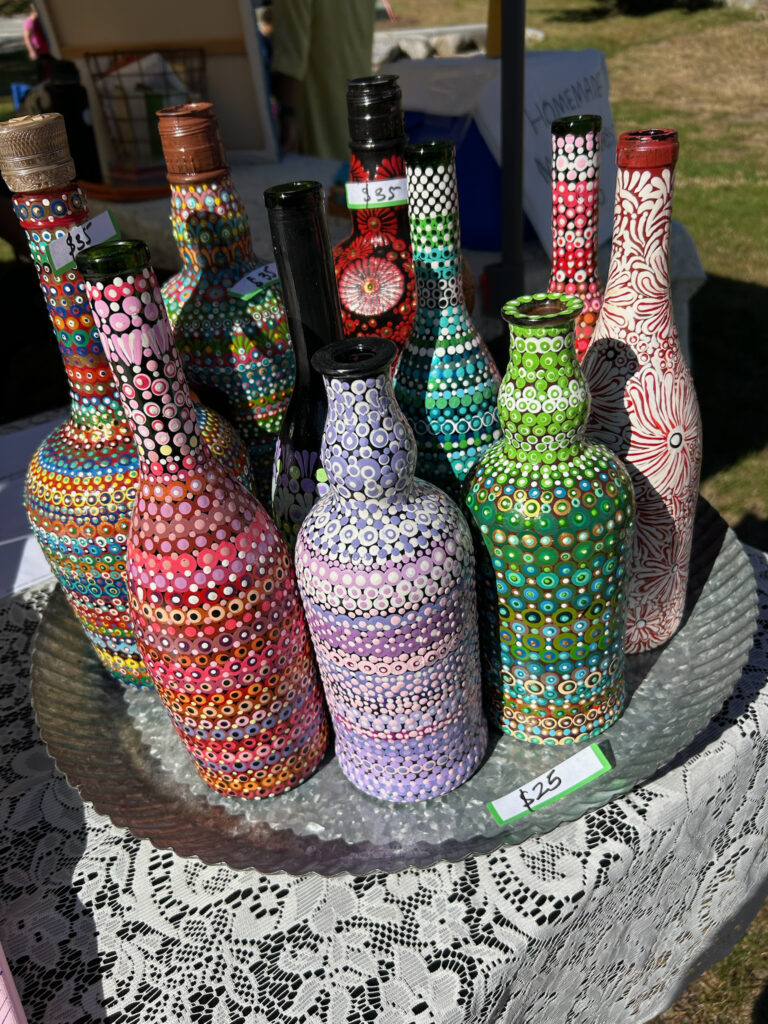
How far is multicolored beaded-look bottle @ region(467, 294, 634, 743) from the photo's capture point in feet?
2.07

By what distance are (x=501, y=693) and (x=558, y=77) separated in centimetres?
168

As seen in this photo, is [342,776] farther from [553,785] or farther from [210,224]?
[210,224]

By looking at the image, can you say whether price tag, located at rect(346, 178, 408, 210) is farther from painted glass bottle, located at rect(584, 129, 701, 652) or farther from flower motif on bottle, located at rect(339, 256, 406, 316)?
painted glass bottle, located at rect(584, 129, 701, 652)

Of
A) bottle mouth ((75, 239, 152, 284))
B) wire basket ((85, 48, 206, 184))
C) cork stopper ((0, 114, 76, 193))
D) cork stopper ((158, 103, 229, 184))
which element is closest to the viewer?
bottle mouth ((75, 239, 152, 284))

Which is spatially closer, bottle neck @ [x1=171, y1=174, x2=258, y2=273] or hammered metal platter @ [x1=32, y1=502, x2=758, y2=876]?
hammered metal platter @ [x1=32, y1=502, x2=758, y2=876]

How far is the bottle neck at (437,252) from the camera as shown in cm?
68

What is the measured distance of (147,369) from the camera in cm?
57

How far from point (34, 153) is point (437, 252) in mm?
332

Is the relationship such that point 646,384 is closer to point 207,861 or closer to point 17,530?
point 207,861

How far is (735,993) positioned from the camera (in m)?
1.00

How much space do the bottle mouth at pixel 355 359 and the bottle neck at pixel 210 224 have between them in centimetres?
29

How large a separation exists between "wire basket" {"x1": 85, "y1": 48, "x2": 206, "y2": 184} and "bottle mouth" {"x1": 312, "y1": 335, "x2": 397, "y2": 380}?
241 cm

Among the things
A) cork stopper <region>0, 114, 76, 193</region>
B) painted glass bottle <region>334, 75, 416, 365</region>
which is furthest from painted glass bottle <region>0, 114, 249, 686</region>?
painted glass bottle <region>334, 75, 416, 365</region>

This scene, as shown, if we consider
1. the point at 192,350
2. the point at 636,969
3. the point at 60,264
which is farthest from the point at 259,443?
the point at 636,969
